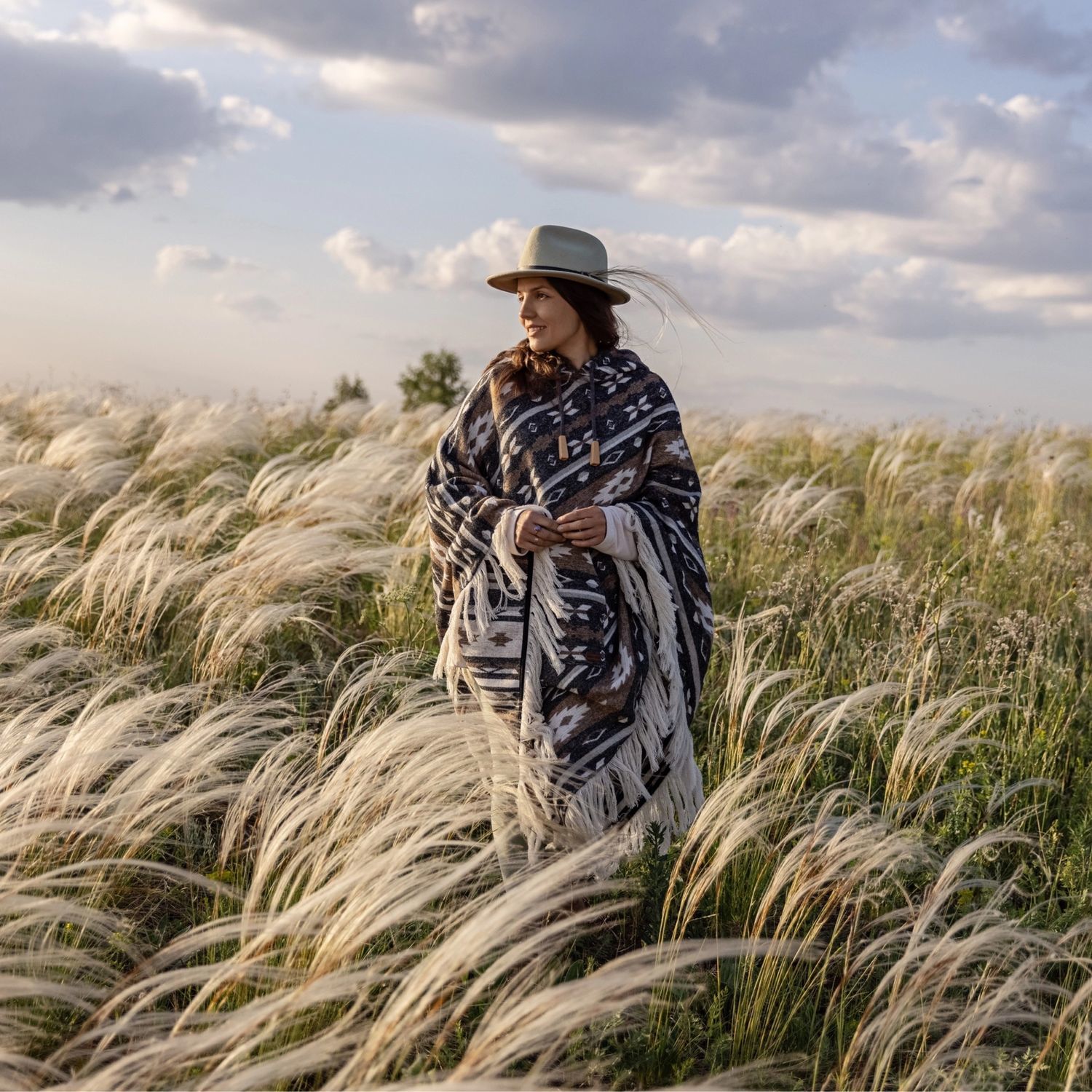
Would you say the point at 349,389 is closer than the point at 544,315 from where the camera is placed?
No

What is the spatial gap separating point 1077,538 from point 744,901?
4514mm

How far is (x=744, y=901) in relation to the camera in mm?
2924

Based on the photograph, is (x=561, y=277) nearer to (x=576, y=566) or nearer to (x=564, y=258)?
(x=564, y=258)

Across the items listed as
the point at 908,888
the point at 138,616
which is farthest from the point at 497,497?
the point at 138,616

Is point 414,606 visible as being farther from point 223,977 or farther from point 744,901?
point 223,977

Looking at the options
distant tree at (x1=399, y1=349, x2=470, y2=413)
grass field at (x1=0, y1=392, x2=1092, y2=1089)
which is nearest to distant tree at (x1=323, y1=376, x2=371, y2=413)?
distant tree at (x1=399, y1=349, x2=470, y2=413)

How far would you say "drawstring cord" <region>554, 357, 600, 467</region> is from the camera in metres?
2.98

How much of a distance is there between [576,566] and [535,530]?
0.50 feet

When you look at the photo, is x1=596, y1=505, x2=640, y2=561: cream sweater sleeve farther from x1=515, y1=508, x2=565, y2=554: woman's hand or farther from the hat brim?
the hat brim

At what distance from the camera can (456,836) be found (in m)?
3.13

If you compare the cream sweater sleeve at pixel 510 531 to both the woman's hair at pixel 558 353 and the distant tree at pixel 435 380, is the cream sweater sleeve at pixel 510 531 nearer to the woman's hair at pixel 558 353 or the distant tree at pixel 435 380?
the woman's hair at pixel 558 353

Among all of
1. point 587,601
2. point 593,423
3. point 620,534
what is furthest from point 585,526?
→ point 593,423

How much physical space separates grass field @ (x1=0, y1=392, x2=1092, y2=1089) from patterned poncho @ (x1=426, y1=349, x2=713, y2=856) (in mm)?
189

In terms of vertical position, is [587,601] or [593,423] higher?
[593,423]
